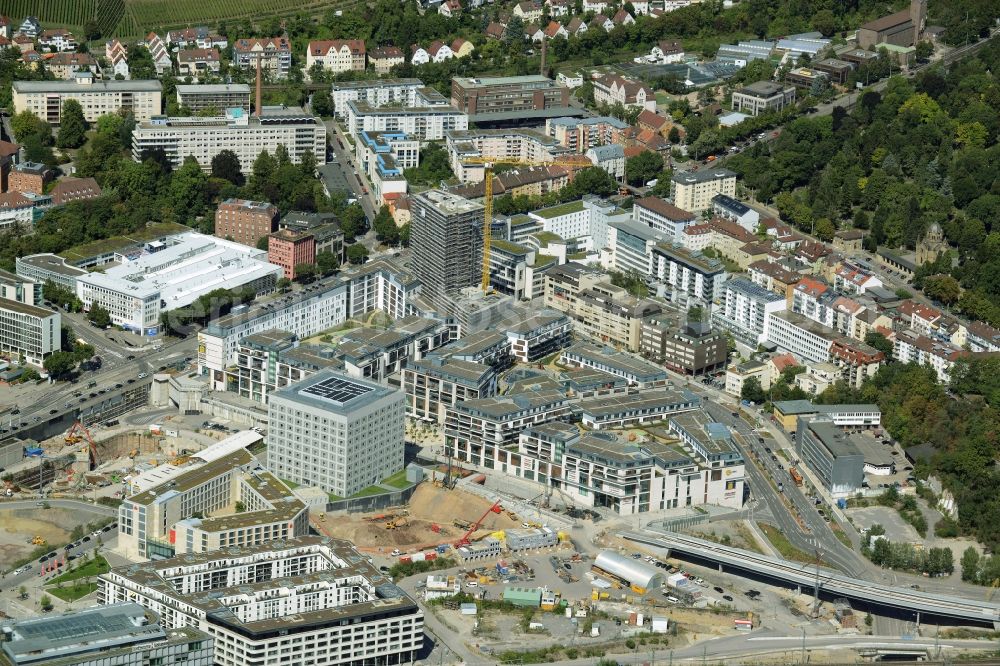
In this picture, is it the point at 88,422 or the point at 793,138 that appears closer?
the point at 88,422

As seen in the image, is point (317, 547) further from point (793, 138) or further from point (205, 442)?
point (793, 138)

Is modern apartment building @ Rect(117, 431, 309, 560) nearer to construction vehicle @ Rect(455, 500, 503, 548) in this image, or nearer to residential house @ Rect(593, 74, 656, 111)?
construction vehicle @ Rect(455, 500, 503, 548)

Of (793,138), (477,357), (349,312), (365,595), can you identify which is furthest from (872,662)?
(793,138)

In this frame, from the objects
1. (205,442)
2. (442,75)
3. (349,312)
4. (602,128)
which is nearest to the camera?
(205,442)

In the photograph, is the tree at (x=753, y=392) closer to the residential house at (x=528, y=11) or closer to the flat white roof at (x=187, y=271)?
the flat white roof at (x=187, y=271)

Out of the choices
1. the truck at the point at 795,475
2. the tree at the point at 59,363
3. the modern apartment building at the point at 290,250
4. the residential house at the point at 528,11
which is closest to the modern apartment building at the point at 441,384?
the truck at the point at 795,475

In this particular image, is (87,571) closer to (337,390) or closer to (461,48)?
(337,390)

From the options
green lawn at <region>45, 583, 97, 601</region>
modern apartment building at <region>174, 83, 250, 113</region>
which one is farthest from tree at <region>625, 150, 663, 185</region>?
green lawn at <region>45, 583, 97, 601</region>
